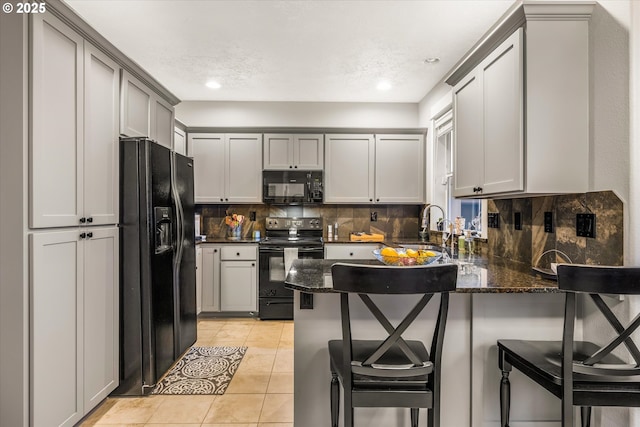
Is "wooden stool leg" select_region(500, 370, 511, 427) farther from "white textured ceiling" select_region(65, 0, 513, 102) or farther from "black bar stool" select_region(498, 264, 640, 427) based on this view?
"white textured ceiling" select_region(65, 0, 513, 102)

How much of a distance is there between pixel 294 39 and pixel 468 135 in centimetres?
159

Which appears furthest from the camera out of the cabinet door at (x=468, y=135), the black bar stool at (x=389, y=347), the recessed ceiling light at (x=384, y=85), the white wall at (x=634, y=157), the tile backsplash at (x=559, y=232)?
the recessed ceiling light at (x=384, y=85)

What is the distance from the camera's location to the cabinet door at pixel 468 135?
2.25 meters

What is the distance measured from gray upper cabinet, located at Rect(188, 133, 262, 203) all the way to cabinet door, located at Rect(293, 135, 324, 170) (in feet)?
1.52

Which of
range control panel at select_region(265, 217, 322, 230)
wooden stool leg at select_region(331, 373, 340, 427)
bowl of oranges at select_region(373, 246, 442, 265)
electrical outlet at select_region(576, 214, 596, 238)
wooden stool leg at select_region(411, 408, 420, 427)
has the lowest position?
wooden stool leg at select_region(411, 408, 420, 427)

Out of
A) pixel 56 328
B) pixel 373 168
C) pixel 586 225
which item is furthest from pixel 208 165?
pixel 586 225

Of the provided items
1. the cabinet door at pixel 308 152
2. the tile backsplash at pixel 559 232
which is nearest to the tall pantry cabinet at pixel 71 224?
the cabinet door at pixel 308 152

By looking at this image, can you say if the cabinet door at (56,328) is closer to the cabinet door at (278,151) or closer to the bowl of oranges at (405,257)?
the bowl of oranges at (405,257)

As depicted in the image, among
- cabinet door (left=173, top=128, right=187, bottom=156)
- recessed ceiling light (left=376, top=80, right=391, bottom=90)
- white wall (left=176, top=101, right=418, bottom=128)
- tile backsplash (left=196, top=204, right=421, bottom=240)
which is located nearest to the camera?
recessed ceiling light (left=376, top=80, right=391, bottom=90)

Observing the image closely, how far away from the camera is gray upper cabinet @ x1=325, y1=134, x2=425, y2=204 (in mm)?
4434

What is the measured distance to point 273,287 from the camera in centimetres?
414

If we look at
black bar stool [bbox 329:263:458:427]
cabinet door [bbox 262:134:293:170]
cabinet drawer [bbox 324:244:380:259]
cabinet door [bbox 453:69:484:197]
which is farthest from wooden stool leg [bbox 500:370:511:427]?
cabinet door [bbox 262:134:293:170]

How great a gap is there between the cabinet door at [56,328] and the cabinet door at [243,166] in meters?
2.52

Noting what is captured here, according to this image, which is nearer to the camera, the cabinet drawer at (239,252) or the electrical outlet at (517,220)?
the electrical outlet at (517,220)
